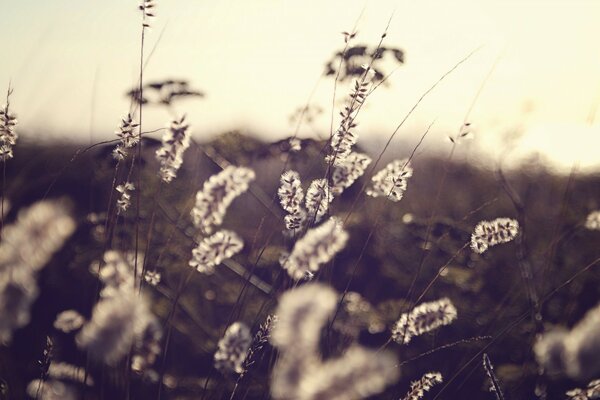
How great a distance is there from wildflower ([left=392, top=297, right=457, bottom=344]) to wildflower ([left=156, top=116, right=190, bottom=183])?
0.89 metres

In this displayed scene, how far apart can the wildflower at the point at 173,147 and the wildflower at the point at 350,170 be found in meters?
0.62

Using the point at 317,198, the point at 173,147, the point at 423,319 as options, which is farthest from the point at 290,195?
the point at 423,319

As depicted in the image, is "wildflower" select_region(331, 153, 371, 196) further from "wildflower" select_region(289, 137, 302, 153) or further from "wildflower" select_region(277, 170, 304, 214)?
"wildflower" select_region(277, 170, 304, 214)

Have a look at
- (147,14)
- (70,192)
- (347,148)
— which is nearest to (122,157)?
(147,14)

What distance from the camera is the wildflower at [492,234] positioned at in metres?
2.03

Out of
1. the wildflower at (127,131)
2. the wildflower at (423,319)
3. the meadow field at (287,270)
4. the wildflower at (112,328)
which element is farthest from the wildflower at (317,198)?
the wildflower at (112,328)

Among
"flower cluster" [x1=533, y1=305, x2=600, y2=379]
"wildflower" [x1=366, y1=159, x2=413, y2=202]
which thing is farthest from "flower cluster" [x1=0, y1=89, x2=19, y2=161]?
"flower cluster" [x1=533, y1=305, x2=600, y2=379]

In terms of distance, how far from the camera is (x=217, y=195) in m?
1.67

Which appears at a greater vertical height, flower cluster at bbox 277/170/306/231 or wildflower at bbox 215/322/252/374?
flower cluster at bbox 277/170/306/231

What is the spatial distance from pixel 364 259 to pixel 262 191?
77 cm

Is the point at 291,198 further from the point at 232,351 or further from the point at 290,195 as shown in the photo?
the point at 232,351

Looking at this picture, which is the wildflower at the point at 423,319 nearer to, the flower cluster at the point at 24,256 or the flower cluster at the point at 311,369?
the flower cluster at the point at 311,369

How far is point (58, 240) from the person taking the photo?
5.58 ft

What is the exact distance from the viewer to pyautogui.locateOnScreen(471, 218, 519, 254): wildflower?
6.66 feet
